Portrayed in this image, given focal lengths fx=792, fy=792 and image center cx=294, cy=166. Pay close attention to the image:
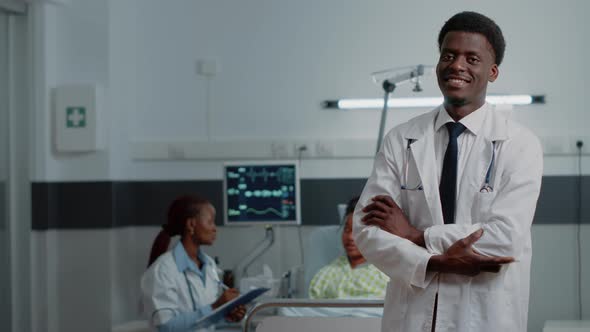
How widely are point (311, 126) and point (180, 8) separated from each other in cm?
114

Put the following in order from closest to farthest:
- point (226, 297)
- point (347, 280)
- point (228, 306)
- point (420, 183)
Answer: point (420, 183), point (228, 306), point (226, 297), point (347, 280)

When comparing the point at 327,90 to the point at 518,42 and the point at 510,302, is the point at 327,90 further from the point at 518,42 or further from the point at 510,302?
the point at 510,302

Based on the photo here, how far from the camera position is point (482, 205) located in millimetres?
1768

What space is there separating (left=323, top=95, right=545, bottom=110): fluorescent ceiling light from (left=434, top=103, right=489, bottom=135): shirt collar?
9.20 ft

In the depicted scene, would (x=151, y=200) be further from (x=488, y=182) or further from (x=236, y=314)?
(x=488, y=182)

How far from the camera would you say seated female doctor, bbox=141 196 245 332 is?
10.7ft

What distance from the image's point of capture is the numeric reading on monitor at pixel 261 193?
14.1 feet

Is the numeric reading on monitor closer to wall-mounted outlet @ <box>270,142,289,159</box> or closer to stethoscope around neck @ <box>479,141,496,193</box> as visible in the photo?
wall-mounted outlet @ <box>270,142,289,159</box>

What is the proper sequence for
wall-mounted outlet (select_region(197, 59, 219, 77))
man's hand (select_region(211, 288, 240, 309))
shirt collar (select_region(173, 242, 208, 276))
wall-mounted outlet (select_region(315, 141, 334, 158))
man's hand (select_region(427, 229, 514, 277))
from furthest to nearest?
wall-mounted outlet (select_region(197, 59, 219, 77)) < wall-mounted outlet (select_region(315, 141, 334, 158)) < shirt collar (select_region(173, 242, 208, 276)) < man's hand (select_region(211, 288, 240, 309)) < man's hand (select_region(427, 229, 514, 277))

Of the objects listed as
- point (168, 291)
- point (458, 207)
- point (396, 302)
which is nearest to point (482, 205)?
point (458, 207)

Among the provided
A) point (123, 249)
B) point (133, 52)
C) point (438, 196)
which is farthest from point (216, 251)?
point (438, 196)

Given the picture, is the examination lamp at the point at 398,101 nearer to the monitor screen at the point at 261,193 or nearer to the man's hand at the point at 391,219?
the monitor screen at the point at 261,193

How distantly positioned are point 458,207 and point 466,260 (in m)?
0.14

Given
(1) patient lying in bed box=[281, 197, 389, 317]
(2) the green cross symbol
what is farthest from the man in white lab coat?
(2) the green cross symbol
